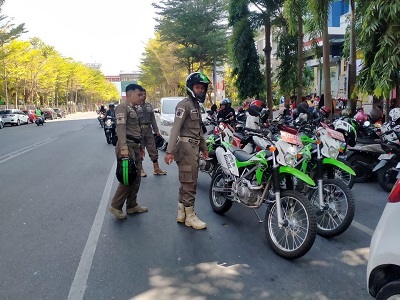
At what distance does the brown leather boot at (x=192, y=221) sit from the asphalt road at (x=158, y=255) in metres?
0.08

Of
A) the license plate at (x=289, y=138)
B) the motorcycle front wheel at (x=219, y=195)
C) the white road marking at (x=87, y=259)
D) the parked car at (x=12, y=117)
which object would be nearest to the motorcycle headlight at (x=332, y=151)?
the license plate at (x=289, y=138)

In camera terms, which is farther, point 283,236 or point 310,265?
point 283,236

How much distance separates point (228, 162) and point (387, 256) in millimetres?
2775

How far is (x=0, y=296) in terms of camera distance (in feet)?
10.8

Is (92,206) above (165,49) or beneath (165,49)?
beneath

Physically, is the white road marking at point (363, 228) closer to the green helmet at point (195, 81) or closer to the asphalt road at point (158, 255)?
the asphalt road at point (158, 255)

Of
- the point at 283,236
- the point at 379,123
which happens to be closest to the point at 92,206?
the point at 283,236

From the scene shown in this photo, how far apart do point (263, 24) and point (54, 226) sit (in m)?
15.4

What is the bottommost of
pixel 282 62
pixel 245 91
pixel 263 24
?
pixel 245 91

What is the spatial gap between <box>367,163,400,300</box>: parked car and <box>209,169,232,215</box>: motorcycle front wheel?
2.93m

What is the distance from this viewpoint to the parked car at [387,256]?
7.27 ft

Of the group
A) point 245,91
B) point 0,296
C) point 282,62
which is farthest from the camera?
point 245,91

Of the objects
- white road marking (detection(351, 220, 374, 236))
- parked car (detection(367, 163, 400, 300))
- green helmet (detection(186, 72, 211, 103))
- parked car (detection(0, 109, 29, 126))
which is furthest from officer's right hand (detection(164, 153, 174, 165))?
parked car (detection(0, 109, 29, 126))

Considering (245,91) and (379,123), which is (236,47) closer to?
(245,91)
